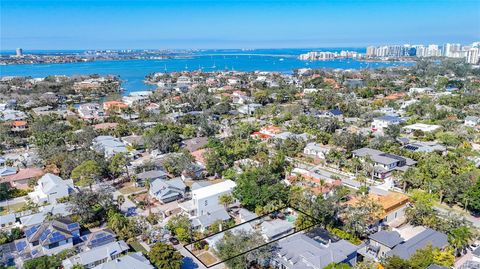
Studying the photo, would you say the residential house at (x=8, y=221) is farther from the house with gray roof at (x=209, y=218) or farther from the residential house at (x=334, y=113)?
the residential house at (x=334, y=113)

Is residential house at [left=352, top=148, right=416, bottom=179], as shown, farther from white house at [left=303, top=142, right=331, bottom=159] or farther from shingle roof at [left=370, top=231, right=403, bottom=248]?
shingle roof at [left=370, top=231, right=403, bottom=248]

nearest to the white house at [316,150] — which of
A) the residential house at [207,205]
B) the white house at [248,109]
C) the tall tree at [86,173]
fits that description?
the residential house at [207,205]

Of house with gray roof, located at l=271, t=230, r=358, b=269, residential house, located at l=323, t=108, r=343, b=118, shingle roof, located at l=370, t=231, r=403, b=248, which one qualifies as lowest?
shingle roof, located at l=370, t=231, r=403, b=248

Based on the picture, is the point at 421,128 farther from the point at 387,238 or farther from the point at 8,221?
the point at 8,221

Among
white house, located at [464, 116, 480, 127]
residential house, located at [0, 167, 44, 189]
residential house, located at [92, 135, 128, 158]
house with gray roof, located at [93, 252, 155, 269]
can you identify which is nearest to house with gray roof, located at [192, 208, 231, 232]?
house with gray roof, located at [93, 252, 155, 269]

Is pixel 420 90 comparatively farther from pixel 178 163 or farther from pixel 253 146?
pixel 178 163

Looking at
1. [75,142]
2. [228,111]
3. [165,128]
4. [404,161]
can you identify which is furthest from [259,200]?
[228,111]

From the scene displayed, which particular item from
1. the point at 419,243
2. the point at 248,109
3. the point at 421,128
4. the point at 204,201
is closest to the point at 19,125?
the point at 248,109
